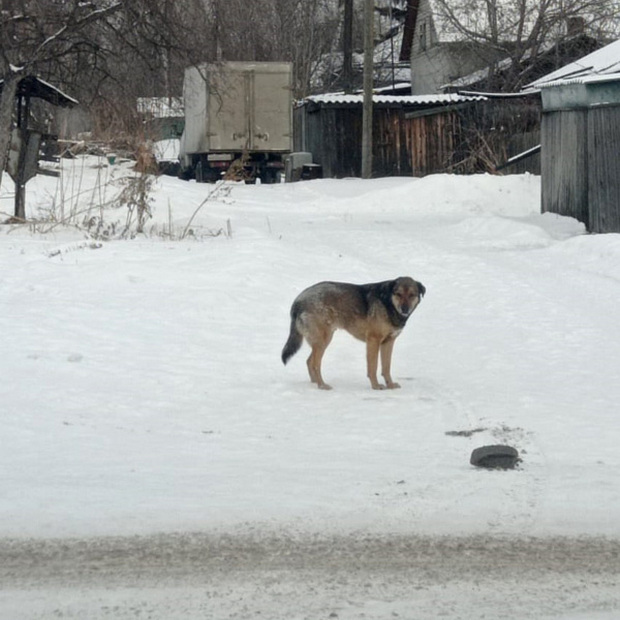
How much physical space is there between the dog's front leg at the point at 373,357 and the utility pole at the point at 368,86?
98.3ft

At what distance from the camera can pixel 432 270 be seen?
1650cm

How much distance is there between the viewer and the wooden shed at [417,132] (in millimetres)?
37188

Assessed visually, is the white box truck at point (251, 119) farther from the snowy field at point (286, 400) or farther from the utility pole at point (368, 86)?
the snowy field at point (286, 400)

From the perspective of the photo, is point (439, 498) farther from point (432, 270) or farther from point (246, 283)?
point (432, 270)

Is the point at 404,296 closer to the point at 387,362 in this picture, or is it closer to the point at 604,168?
the point at 387,362

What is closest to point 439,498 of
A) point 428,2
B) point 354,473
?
point 354,473

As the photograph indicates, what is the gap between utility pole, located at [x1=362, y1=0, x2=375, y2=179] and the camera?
38.4 metres

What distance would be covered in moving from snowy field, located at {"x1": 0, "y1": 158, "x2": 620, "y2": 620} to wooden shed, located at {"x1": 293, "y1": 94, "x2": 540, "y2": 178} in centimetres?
1888

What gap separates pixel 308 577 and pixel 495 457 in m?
2.12

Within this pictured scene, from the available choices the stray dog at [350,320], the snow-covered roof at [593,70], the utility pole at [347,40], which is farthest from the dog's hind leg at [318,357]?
the utility pole at [347,40]

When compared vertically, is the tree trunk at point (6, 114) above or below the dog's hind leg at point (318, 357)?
above

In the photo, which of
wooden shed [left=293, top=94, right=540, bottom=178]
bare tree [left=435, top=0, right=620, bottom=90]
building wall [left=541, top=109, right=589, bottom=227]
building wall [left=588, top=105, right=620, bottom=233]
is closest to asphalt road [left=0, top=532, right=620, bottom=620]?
building wall [left=588, top=105, right=620, bottom=233]

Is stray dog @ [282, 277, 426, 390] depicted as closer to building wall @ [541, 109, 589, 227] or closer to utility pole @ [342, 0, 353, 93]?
building wall @ [541, 109, 589, 227]

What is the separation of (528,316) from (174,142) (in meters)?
56.1
